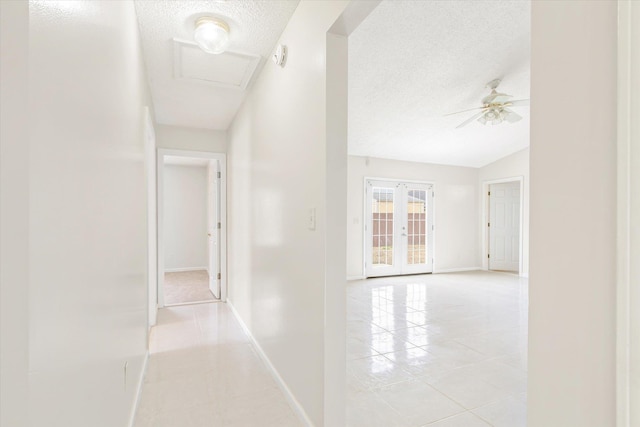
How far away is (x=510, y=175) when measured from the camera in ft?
22.1

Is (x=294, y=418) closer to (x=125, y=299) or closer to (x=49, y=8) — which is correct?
(x=125, y=299)

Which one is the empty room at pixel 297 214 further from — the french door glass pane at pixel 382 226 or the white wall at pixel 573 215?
the french door glass pane at pixel 382 226

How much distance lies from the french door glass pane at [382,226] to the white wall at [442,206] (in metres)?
0.34

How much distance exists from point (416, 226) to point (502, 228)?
2268 mm

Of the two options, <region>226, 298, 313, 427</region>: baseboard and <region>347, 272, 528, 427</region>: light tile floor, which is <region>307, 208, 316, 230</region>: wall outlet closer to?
<region>226, 298, 313, 427</region>: baseboard

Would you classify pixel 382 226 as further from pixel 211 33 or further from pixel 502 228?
pixel 211 33

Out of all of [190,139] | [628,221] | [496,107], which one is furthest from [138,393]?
[496,107]

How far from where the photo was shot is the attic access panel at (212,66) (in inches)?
100

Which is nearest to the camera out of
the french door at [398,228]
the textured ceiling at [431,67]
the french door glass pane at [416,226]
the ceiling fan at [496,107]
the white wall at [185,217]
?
the textured ceiling at [431,67]

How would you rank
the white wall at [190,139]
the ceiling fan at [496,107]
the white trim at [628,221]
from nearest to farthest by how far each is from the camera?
1. the white trim at [628,221]
2. the ceiling fan at [496,107]
3. the white wall at [190,139]

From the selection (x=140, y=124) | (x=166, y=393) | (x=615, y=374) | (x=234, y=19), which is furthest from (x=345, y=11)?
(x=166, y=393)

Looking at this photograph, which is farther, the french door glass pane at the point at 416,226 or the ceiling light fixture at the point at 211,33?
the french door glass pane at the point at 416,226

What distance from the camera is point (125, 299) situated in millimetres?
1670

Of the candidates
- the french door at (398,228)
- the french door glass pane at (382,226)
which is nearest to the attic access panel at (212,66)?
the french door at (398,228)
